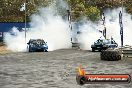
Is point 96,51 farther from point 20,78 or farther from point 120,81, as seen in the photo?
point 120,81

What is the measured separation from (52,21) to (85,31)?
6345 millimetres

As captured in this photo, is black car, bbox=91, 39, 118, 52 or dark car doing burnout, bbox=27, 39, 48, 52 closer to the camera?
black car, bbox=91, 39, 118, 52

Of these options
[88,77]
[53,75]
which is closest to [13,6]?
[53,75]

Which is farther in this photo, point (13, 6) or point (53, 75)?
point (13, 6)

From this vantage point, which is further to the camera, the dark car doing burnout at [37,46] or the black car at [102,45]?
the dark car doing burnout at [37,46]

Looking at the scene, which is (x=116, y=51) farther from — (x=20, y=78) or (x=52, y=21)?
(x=52, y=21)

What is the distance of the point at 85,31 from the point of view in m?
56.9

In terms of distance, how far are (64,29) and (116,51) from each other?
31.8m

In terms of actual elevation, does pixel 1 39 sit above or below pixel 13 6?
below

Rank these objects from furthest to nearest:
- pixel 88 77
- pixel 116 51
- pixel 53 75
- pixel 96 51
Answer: pixel 96 51, pixel 116 51, pixel 53 75, pixel 88 77

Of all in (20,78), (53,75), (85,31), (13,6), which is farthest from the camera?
(13,6)

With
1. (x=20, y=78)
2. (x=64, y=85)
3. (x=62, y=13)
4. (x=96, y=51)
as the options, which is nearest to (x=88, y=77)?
(x=64, y=85)

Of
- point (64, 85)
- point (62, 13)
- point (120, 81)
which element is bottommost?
point (64, 85)

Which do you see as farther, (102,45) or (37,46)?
(37,46)
